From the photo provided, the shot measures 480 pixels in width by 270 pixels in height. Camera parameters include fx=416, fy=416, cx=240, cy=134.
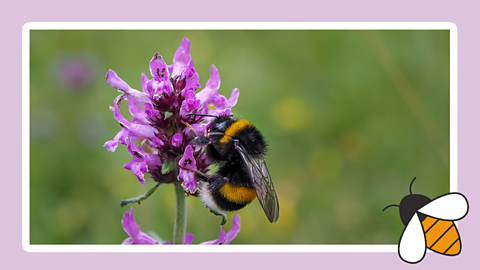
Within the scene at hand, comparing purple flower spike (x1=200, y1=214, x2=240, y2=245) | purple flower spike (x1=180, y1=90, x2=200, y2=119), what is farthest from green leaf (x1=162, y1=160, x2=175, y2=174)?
purple flower spike (x1=200, y1=214, x2=240, y2=245)

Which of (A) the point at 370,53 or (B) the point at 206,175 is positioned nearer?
(B) the point at 206,175

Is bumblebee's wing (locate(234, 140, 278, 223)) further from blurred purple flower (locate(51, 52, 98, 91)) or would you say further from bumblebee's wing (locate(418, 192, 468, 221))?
blurred purple flower (locate(51, 52, 98, 91))

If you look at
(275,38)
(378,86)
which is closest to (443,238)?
(378,86)

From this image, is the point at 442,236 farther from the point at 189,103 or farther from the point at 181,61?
the point at 181,61

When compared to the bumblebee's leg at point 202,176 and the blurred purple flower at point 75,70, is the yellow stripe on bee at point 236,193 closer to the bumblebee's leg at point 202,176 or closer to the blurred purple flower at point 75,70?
the bumblebee's leg at point 202,176

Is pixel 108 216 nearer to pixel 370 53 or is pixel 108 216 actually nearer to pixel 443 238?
pixel 443 238

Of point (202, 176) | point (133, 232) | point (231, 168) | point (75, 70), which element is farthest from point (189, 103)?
point (75, 70)

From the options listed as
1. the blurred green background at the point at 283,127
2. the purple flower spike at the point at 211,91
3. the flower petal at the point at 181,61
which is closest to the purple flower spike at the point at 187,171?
the purple flower spike at the point at 211,91
